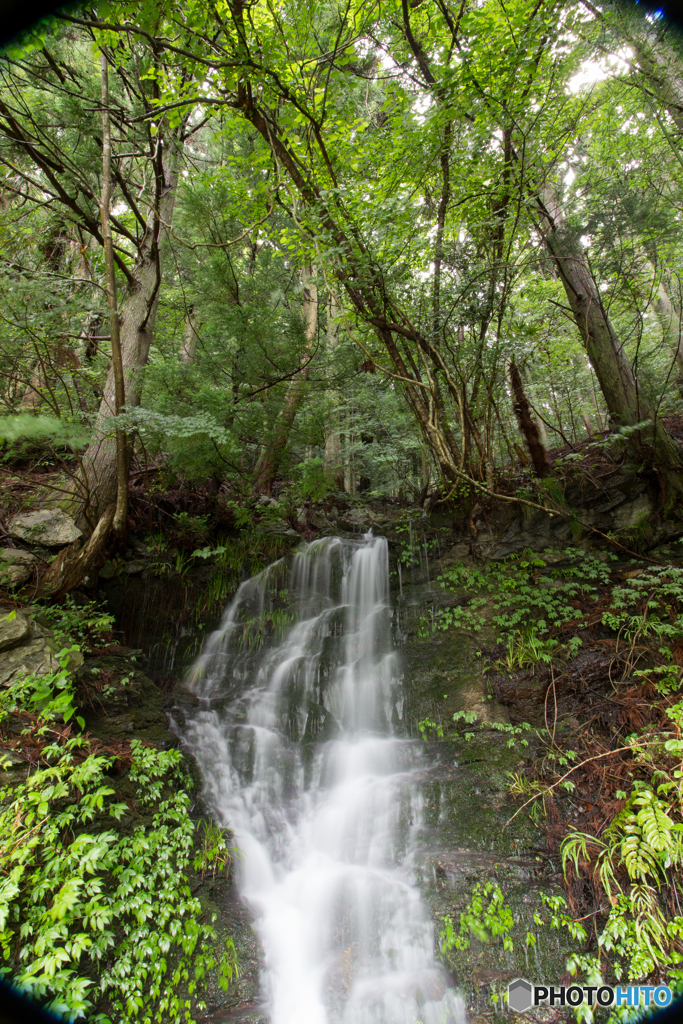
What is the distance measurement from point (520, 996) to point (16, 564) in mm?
6232

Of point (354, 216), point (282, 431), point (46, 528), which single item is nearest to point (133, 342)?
point (282, 431)

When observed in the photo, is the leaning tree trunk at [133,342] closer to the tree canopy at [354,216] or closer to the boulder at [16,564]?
the tree canopy at [354,216]

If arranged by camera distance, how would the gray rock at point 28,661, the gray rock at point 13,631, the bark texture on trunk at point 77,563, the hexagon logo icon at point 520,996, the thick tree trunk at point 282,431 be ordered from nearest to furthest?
the hexagon logo icon at point 520,996, the gray rock at point 28,661, the gray rock at point 13,631, the bark texture on trunk at point 77,563, the thick tree trunk at point 282,431

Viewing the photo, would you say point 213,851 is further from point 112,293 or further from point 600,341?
point 600,341

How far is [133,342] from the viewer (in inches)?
270

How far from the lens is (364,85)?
10227 millimetres

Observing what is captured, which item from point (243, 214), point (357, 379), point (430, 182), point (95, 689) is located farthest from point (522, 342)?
point (95, 689)

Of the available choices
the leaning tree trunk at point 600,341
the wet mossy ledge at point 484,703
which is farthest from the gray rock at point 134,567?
the leaning tree trunk at point 600,341

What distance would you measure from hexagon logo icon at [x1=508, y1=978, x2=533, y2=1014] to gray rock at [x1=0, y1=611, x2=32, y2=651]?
4.79 metres

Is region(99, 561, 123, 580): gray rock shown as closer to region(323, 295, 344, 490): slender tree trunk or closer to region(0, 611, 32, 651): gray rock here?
region(0, 611, 32, 651): gray rock

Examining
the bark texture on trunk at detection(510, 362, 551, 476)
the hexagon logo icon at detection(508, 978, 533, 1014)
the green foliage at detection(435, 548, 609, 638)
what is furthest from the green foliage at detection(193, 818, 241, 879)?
the bark texture on trunk at detection(510, 362, 551, 476)

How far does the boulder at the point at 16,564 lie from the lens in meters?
4.97

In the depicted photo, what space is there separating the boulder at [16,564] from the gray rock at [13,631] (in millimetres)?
1100

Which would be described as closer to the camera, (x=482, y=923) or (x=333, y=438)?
(x=482, y=923)
